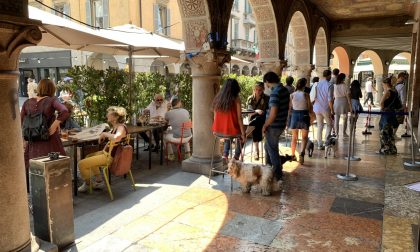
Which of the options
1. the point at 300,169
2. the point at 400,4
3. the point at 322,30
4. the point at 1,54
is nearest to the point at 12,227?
the point at 1,54

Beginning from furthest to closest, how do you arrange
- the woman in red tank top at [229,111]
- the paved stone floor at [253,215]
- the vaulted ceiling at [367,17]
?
1. the vaulted ceiling at [367,17]
2. the woman in red tank top at [229,111]
3. the paved stone floor at [253,215]

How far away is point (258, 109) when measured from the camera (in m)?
5.97

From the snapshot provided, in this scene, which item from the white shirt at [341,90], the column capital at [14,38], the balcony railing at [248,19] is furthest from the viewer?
the balcony railing at [248,19]

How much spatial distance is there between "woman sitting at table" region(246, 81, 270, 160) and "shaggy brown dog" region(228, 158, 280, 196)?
141 cm

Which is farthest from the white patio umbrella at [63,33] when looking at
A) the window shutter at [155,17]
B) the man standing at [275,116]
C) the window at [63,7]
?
the window at [63,7]

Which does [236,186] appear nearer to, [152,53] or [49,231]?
[49,231]

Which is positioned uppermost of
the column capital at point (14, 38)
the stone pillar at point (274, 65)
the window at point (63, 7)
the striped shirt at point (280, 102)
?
the window at point (63, 7)

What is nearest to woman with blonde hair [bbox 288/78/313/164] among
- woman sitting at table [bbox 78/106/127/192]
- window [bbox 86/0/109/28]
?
woman sitting at table [bbox 78/106/127/192]

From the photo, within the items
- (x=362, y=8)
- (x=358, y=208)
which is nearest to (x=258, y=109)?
(x=358, y=208)

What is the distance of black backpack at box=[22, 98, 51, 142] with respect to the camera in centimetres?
372

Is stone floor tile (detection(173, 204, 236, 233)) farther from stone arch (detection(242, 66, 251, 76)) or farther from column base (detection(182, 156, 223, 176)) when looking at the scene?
stone arch (detection(242, 66, 251, 76))

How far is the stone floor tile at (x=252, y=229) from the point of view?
319 cm

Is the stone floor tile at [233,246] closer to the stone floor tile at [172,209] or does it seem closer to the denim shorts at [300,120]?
the stone floor tile at [172,209]

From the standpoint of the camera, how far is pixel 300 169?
5.57 meters
